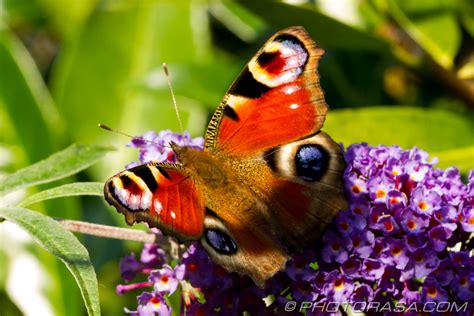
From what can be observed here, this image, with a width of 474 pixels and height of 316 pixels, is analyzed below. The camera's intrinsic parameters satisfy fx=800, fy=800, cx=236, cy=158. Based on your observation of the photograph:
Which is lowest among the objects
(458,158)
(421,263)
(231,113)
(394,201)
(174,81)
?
(458,158)

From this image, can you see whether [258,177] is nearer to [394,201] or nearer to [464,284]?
[394,201]

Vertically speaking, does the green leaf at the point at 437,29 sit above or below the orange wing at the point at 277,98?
below

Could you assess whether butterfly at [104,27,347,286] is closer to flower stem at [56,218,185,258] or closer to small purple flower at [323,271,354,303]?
small purple flower at [323,271,354,303]

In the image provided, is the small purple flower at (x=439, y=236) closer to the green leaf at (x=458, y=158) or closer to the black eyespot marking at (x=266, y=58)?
the black eyespot marking at (x=266, y=58)

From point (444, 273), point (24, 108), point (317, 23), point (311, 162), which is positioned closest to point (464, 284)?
point (444, 273)

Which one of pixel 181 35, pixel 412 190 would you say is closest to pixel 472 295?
pixel 412 190

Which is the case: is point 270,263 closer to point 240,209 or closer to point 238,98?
point 240,209

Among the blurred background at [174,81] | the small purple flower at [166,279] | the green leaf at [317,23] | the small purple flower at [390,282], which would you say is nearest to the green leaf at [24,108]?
the blurred background at [174,81]
